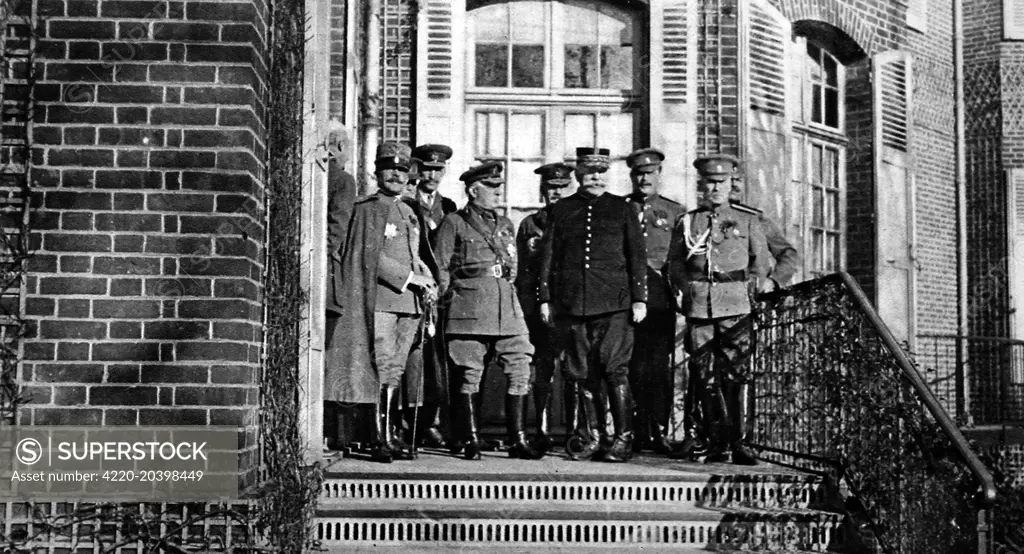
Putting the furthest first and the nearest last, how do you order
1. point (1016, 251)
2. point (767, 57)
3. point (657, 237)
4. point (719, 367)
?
point (1016, 251) < point (767, 57) < point (657, 237) < point (719, 367)

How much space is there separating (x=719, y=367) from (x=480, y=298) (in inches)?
63.7

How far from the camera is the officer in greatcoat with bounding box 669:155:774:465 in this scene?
761 centimetres

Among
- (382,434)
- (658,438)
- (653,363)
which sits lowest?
(658,438)

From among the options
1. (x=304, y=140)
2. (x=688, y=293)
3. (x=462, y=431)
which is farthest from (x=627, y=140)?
(x=304, y=140)

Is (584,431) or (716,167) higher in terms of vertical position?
(716,167)

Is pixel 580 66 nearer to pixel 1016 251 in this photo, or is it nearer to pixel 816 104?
pixel 816 104

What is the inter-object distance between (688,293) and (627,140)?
2.73m

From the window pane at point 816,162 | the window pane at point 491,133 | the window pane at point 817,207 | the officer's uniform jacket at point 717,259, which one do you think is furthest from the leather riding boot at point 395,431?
the window pane at point 816,162

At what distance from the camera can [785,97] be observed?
10.6m

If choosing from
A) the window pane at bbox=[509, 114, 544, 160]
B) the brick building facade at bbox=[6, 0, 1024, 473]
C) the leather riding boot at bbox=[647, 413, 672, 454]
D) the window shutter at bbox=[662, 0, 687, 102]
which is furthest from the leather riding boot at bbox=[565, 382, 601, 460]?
the window shutter at bbox=[662, 0, 687, 102]

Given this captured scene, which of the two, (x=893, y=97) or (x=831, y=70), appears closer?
(x=831, y=70)

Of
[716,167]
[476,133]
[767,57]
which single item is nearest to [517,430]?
[716,167]

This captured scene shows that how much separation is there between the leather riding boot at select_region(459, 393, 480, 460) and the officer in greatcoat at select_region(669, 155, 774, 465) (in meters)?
1.44

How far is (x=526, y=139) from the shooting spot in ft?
Answer: 33.2
